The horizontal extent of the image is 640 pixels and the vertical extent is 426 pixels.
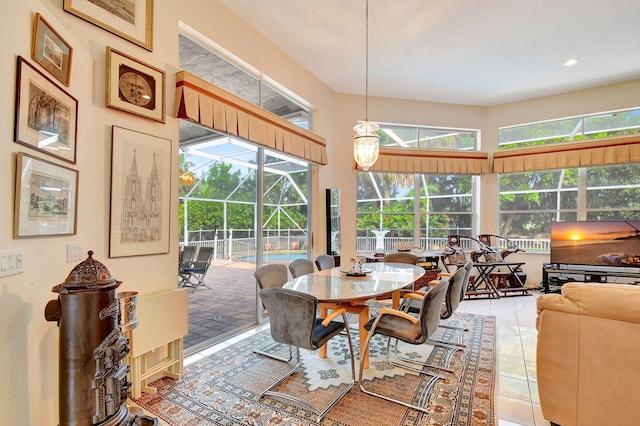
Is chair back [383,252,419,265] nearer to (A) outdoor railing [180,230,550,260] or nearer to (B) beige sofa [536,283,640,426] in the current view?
(A) outdoor railing [180,230,550,260]

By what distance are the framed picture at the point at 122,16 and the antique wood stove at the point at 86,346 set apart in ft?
5.97

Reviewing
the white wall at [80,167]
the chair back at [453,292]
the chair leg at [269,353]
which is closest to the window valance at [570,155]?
the chair back at [453,292]

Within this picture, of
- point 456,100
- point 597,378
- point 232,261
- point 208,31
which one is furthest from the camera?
point 456,100

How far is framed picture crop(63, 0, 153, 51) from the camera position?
2.18 meters

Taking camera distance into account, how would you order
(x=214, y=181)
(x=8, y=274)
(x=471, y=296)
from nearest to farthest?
(x=8, y=274) → (x=214, y=181) → (x=471, y=296)

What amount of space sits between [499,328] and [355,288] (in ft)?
8.06

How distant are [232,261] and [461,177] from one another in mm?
4956

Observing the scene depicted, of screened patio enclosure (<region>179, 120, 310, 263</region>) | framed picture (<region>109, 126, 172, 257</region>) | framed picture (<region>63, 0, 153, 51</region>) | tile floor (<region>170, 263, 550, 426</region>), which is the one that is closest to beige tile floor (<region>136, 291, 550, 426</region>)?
tile floor (<region>170, 263, 550, 426</region>)

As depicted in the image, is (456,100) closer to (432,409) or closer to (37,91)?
(432,409)

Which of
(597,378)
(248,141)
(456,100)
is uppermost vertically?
(456,100)

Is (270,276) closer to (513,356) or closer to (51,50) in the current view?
(51,50)

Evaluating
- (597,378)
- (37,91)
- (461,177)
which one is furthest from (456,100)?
(37,91)

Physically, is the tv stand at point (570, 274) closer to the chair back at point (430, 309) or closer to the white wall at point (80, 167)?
the chair back at point (430, 309)

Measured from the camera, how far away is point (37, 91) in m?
1.60
